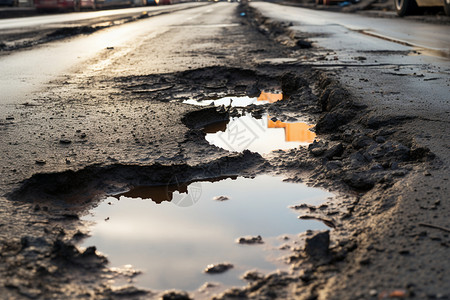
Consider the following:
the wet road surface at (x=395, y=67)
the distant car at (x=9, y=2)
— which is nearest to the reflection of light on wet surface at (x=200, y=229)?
the wet road surface at (x=395, y=67)

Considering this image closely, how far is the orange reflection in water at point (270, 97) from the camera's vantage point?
5348 mm

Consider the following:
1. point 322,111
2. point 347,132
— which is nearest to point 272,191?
point 347,132

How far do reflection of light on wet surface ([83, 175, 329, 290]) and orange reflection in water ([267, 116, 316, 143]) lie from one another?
36.4 inches

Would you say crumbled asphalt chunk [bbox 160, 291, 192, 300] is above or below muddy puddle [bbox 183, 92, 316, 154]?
below

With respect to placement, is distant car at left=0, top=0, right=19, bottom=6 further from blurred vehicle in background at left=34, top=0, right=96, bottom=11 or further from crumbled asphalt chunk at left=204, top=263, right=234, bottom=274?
crumbled asphalt chunk at left=204, top=263, right=234, bottom=274

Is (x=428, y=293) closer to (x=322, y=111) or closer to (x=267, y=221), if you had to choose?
(x=267, y=221)

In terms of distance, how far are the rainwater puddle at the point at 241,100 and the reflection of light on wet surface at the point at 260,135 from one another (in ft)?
1.82

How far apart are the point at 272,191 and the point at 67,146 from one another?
148 cm

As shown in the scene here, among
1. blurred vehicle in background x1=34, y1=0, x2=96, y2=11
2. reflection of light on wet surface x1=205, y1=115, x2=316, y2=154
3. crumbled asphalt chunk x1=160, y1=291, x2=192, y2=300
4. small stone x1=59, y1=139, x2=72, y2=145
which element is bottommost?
crumbled asphalt chunk x1=160, y1=291, x2=192, y2=300

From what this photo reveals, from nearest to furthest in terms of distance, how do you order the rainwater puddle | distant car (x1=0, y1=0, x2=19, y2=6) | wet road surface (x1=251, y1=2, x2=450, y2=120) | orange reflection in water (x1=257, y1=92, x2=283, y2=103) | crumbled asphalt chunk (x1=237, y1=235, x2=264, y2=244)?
crumbled asphalt chunk (x1=237, y1=235, x2=264, y2=244)
wet road surface (x1=251, y1=2, x2=450, y2=120)
the rainwater puddle
orange reflection in water (x1=257, y1=92, x2=283, y2=103)
distant car (x1=0, y1=0, x2=19, y2=6)

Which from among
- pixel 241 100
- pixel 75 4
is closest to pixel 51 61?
pixel 241 100

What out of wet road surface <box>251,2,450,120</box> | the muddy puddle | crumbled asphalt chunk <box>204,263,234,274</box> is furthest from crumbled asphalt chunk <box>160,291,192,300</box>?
wet road surface <box>251,2,450,120</box>

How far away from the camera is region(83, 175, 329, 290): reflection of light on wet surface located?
204 cm

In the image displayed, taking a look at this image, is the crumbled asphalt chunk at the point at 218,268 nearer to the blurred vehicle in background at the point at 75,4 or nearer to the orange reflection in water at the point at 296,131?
the orange reflection in water at the point at 296,131
